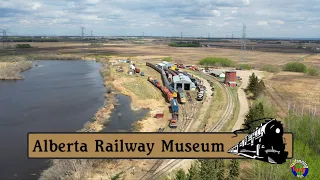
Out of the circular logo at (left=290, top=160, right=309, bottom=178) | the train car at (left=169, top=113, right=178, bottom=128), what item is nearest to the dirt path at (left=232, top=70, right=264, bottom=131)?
the train car at (left=169, top=113, right=178, bottom=128)

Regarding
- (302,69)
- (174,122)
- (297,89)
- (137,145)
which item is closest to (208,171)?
(137,145)

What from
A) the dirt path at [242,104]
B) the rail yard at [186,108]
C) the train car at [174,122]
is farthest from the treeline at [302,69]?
the train car at [174,122]

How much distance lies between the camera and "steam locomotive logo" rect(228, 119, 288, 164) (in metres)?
7.78

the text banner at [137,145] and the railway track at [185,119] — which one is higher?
the text banner at [137,145]

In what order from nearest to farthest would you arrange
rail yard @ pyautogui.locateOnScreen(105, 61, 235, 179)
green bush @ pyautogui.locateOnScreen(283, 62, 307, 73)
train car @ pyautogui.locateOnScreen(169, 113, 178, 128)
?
1. rail yard @ pyautogui.locateOnScreen(105, 61, 235, 179)
2. train car @ pyautogui.locateOnScreen(169, 113, 178, 128)
3. green bush @ pyautogui.locateOnScreen(283, 62, 307, 73)

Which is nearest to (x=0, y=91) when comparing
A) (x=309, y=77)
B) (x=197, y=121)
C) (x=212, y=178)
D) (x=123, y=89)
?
(x=123, y=89)

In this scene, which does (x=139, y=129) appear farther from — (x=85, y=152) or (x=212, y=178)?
(x=85, y=152)

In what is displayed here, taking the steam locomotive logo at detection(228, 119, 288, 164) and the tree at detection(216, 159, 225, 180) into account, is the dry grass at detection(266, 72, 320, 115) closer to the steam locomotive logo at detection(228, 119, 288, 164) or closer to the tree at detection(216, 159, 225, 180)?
the tree at detection(216, 159, 225, 180)

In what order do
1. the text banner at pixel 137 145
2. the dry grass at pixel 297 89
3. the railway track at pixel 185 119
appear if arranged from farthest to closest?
the dry grass at pixel 297 89 < the railway track at pixel 185 119 < the text banner at pixel 137 145

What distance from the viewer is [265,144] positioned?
26.1ft

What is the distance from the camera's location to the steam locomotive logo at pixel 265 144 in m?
7.78

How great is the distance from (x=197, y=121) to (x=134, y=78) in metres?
31.8

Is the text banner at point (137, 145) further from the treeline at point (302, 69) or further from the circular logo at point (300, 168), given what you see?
the treeline at point (302, 69)

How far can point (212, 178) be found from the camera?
1573cm
